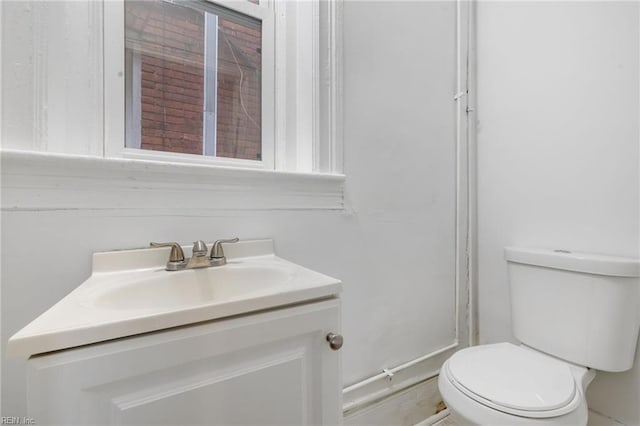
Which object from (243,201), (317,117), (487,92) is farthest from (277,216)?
(487,92)

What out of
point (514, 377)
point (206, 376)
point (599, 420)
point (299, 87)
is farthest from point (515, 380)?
point (299, 87)

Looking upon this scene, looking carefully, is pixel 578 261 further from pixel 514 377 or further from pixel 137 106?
pixel 137 106

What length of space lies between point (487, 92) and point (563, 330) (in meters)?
1.11

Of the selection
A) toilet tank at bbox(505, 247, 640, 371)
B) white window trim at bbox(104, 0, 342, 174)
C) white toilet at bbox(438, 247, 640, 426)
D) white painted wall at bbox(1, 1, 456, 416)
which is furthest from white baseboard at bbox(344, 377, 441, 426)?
white window trim at bbox(104, 0, 342, 174)

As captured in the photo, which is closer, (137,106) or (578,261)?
(137,106)

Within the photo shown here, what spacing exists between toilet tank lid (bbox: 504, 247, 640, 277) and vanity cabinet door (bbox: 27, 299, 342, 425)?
96 cm

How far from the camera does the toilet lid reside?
0.78 metres

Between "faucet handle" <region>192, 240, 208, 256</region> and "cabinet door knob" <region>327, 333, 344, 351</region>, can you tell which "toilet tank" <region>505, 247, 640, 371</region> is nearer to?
"cabinet door knob" <region>327, 333, 344, 351</region>

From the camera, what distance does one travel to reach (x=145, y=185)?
0.78 meters

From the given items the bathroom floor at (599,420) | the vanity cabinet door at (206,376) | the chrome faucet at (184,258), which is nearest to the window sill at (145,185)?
the chrome faucet at (184,258)

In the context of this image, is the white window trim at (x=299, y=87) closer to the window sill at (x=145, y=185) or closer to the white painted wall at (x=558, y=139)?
the window sill at (x=145, y=185)

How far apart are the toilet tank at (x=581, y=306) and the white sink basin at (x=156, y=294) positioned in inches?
37.8

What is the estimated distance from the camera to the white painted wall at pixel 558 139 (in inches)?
41.6

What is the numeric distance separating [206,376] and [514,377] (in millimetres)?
913
